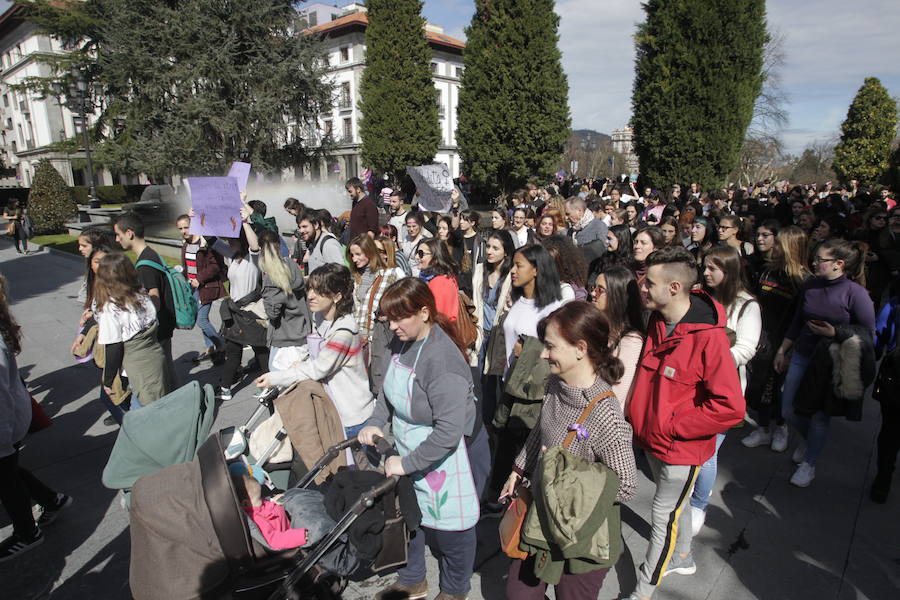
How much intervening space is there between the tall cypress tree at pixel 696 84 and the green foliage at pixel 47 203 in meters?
23.0

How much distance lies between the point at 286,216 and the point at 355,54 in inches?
1281

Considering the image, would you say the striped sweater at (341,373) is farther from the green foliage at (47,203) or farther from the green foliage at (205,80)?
the green foliage at (47,203)

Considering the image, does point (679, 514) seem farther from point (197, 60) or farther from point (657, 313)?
point (197, 60)

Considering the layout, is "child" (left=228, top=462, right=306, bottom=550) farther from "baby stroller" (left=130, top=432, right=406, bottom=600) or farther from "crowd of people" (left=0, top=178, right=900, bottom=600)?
"crowd of people" (left=0, top=178, right=900, bottom=600)

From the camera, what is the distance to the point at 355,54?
4706 cm

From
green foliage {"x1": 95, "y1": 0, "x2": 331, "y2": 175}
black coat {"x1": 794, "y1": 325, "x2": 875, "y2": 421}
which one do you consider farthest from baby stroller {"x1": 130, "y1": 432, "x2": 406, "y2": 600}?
green foliage {"x1": 95, "y1": 0, "x2": 331, "y2": 175}

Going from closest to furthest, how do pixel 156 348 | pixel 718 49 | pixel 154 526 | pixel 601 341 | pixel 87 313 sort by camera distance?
pixel 154 526, pixel 601 341, pixel 156 348, pixel 87 313, pixel 718 49

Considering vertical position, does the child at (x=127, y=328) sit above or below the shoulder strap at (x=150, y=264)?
below

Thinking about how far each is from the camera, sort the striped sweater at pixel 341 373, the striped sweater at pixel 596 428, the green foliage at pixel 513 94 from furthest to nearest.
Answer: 1. the green foliage at pixel 513 94
2. the striped sweater at pixel 341 373
3. the striped sweater at pixel 596 428

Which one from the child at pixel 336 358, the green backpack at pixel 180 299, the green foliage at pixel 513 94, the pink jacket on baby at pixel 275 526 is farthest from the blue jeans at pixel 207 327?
the green foliage at pixel 513 94

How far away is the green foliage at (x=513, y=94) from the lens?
25219mm

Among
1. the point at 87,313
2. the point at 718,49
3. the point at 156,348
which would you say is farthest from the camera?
the point at 718,49

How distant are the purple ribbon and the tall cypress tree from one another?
17.6 meters

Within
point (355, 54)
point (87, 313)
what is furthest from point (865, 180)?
point (355, 54)
